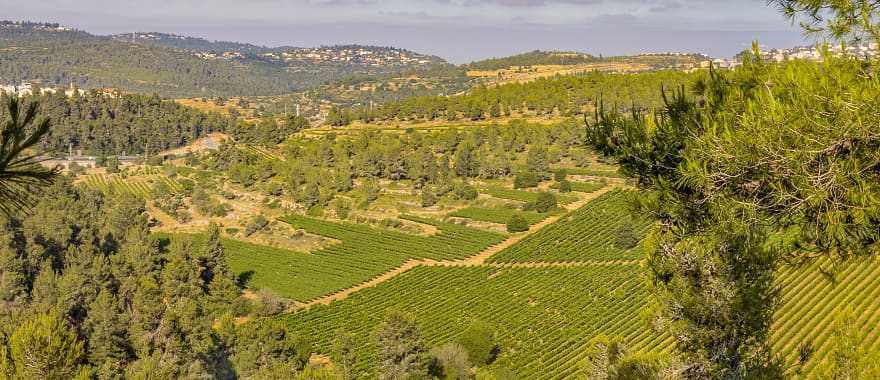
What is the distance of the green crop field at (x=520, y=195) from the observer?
69.1m

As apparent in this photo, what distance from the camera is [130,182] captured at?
94.1 metres

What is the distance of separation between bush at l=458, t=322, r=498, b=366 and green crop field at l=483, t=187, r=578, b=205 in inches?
1336

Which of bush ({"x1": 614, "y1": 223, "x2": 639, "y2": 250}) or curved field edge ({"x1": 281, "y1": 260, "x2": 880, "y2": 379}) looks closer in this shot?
curved field edge ({"x1": 281, "y1": 260, "x2": 880, "y2": 379})

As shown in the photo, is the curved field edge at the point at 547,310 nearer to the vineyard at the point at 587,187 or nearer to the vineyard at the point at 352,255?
the vineyard at the point at 352,255

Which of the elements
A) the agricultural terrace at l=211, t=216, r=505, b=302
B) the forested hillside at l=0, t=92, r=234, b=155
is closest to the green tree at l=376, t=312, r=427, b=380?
the agricultural terrace at l=211, t=216, r=505, b=302

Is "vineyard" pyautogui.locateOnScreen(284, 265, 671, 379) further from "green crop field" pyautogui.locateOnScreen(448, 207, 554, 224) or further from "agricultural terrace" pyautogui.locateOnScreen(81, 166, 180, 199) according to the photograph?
"agricultural terrace" pyautogui.locateOnScreen(81, 166, 180, 199)

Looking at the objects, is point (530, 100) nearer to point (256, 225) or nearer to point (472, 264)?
point (256, 225)

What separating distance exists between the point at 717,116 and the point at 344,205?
68221mm

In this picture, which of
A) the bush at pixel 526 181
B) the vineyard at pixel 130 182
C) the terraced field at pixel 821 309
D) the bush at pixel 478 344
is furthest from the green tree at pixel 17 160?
the vineyard at pixel 130 182

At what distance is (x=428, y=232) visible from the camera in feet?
216

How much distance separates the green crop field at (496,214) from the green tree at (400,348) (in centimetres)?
3492

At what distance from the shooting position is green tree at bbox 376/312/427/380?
30656 mm

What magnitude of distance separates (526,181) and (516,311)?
3276cm

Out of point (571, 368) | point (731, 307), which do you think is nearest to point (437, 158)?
point (571, 368)
